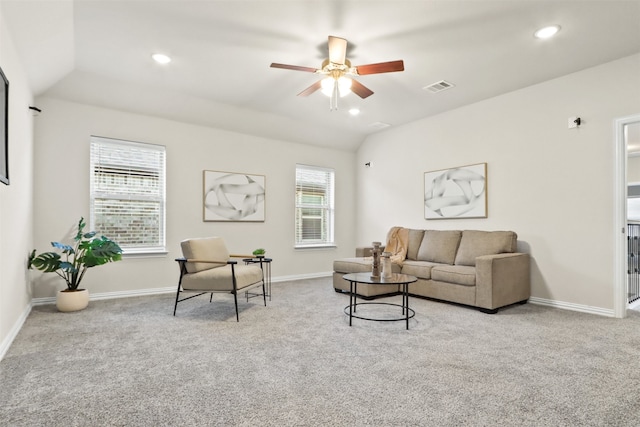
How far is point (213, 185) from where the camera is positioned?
5457 mm

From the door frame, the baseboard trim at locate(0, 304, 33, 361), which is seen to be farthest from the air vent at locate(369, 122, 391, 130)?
the baseboard trim at locate(0, 304, 33, 361)

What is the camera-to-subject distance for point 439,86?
4434mm

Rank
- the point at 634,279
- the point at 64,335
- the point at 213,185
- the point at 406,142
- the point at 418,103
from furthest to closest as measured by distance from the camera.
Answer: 1. the point at 406,142
2. the point at 213,185
3. the point at 418,103
4. the point at 634,279
5. the point at 64,335

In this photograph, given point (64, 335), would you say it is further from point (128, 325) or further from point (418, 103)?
point (418, 103)

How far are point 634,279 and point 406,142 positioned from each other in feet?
12.1

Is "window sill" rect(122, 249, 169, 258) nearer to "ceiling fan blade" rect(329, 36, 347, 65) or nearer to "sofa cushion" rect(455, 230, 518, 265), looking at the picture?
"ceiling fan blade" rect(329, 36, 347, 65)

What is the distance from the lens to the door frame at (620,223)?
145 inches

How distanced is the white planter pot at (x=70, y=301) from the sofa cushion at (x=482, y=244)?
15.2 feet

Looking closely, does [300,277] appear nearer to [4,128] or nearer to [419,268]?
[419,268]

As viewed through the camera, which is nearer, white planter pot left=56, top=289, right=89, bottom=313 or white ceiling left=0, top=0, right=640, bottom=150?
white ceiling left=0, top=0, right=640, bottom=150

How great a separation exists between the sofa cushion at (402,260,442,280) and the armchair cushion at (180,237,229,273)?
2.42 meters

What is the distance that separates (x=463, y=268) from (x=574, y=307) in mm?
1250

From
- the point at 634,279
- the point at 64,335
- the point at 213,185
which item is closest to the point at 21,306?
the point at 64,335

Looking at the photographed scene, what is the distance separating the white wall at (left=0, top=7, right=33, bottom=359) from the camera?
2746mm
